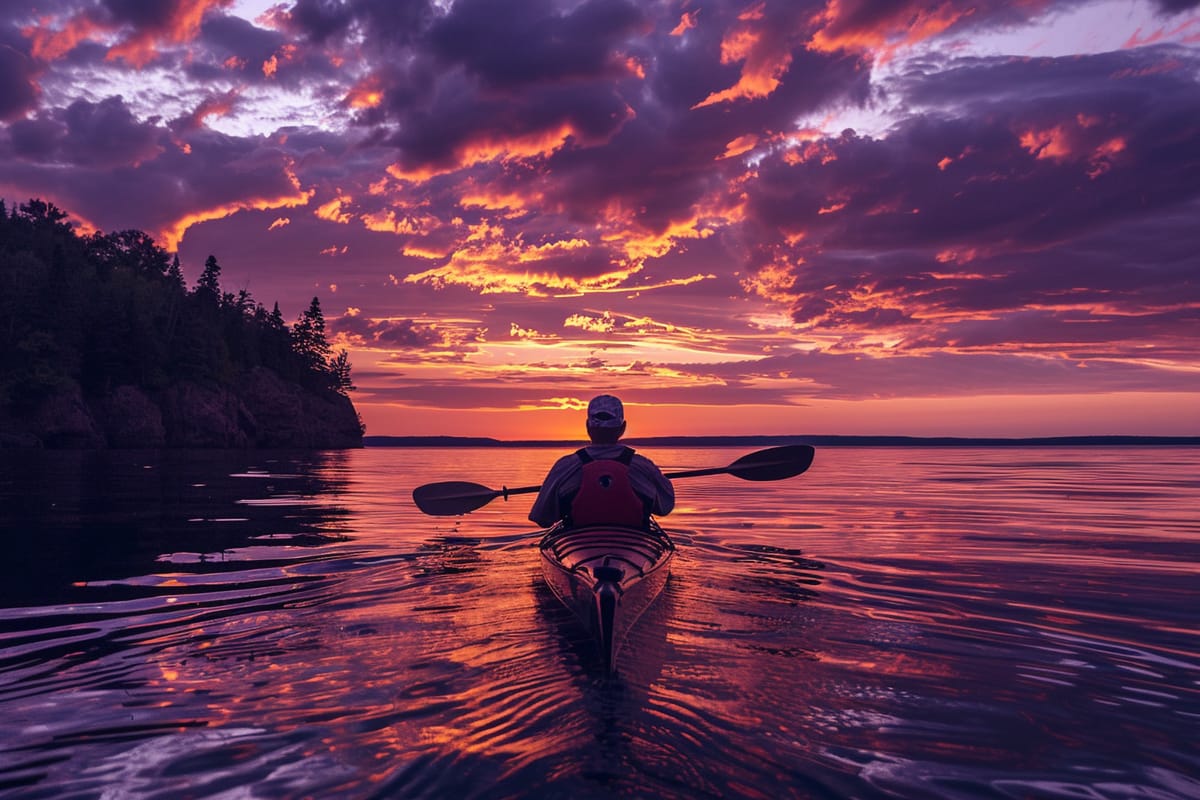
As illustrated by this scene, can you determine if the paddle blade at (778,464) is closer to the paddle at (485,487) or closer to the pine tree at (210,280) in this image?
the paddle at (485,487)

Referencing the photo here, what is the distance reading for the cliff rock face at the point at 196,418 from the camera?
67750 millimetres

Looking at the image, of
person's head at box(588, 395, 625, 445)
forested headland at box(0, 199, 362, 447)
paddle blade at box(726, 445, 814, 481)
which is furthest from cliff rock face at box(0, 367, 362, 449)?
person's head at box(588, 395, 625, 445)

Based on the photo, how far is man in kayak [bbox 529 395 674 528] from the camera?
26.7 ft

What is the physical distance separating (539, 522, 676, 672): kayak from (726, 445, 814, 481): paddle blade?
13.8 feet

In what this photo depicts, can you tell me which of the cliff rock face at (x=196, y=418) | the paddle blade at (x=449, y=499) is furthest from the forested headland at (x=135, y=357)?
the paddle blade at (x=449, y=499)

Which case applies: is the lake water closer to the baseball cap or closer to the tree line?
the baseball cap

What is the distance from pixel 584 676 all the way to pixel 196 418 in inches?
3627

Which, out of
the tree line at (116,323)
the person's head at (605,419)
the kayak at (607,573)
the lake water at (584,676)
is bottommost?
the lake water at (584,676)

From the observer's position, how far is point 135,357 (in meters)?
80.8

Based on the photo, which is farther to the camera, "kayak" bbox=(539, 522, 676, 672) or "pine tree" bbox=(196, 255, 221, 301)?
"pine tree" bbox=(196, 255, 221, 301)

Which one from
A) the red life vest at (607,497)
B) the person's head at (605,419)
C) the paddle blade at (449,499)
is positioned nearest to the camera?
the red life vest at (607,497)

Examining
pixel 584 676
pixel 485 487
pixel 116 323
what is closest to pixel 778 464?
pixel 485 487

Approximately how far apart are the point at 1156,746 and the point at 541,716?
3337 mm

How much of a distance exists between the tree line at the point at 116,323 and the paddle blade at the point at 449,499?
7321 centimetres
